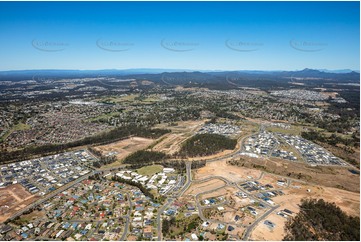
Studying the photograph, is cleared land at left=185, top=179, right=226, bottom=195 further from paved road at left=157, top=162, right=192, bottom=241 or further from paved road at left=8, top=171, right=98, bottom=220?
paved road at left=8, top=171, right=98, bottom=220

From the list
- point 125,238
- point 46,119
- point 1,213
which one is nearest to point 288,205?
point 125,238

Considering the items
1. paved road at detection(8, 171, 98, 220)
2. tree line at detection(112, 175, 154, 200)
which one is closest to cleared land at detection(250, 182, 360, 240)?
tree line at detection(112, 175, 154, 200)

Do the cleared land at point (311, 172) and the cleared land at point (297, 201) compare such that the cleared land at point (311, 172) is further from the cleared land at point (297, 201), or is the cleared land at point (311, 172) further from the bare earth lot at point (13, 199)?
the bare earth lot at point (13, 199)

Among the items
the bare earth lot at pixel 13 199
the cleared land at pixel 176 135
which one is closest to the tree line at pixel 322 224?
the cleared land at pixel 176 135

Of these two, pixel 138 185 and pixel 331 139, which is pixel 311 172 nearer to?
pixel 331 139

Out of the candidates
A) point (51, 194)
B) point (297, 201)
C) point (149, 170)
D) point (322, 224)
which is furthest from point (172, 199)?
point (322, 224)

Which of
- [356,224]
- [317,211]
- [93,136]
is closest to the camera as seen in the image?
[356,224]

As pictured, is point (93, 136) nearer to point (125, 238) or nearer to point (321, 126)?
point (125, 238)
